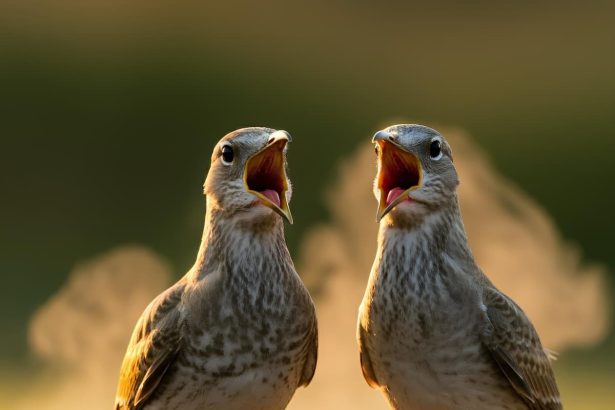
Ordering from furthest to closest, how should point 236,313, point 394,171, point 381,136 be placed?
1. point 394,171
2. point 381,136
3. point 236,313

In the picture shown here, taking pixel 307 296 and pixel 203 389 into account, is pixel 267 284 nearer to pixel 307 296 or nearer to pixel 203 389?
pixel 307 296

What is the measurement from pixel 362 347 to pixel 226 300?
844mm

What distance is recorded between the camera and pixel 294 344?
4.69 m

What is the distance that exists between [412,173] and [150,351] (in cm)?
172

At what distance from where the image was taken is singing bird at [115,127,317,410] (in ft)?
15.1

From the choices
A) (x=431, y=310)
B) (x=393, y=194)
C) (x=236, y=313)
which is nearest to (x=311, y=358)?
(x=236, y=313)

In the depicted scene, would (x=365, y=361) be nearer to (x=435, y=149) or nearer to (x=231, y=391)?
(x=231, y=391)

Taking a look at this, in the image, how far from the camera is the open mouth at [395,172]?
489 cm

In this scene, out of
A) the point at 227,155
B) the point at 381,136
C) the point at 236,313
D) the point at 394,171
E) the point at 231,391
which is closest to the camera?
the point at 231,391

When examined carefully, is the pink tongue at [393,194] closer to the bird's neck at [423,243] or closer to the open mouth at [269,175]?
the bird's neck at [423,243]

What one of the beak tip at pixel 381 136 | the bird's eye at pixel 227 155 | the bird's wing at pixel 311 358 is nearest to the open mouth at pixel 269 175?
the bird's eye at pixel 227 155

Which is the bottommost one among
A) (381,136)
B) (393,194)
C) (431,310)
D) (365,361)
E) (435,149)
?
(365,361)

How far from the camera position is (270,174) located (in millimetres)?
4918

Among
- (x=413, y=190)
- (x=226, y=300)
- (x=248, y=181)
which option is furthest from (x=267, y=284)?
(x=413, y=190)
